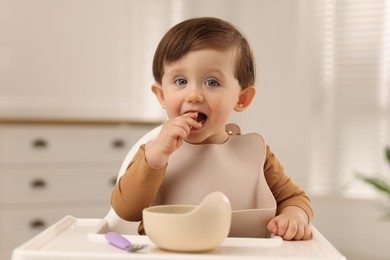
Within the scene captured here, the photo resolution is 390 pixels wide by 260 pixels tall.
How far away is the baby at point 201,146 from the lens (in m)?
0.99

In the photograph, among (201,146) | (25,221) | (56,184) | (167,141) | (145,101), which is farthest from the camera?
(145,101)

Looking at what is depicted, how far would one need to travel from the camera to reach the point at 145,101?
13.2 ft

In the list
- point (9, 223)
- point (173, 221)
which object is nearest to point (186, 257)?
point (173, 221)

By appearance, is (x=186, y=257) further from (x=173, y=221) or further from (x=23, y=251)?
(x=23, y=251)

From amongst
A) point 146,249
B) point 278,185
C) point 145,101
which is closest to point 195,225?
point 146,249

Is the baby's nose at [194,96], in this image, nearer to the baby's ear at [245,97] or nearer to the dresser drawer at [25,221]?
the baby's ear at [245,97]

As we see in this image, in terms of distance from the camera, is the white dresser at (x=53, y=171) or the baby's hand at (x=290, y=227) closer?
the baby's hand at (x=290, y=227)

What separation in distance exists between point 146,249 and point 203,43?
0.39 metres

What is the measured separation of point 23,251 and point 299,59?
3.37 meters

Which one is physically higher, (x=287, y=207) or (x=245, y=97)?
(x=245, y=97)

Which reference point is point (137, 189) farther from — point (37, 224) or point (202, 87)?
point (37, 224)

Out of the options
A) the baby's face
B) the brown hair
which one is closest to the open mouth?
the baby's face

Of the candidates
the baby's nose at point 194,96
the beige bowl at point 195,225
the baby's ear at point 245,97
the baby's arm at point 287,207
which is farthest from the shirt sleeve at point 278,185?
the beige bowl at point 195,225

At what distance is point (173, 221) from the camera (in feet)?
2.52
